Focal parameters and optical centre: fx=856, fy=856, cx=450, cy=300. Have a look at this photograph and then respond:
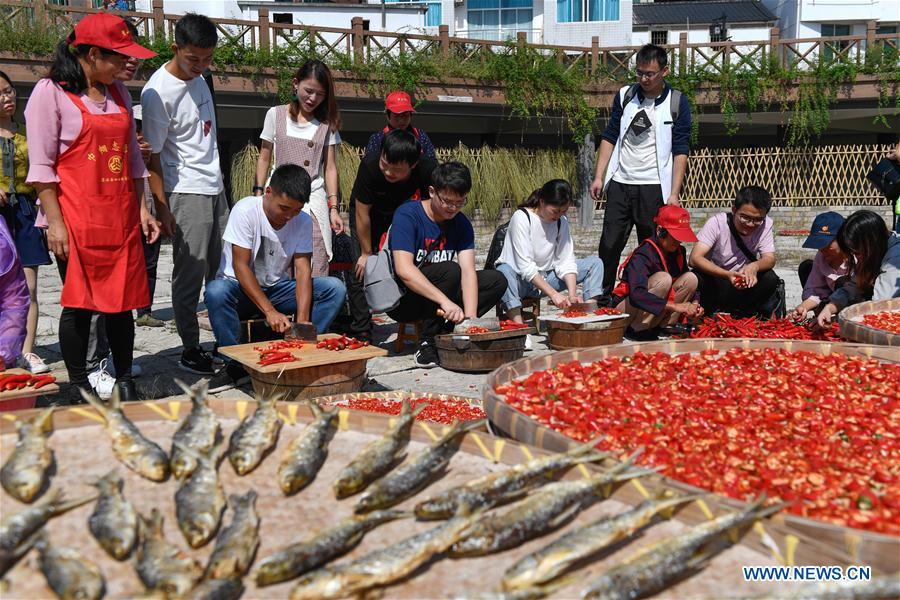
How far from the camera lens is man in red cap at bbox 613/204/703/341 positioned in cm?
648

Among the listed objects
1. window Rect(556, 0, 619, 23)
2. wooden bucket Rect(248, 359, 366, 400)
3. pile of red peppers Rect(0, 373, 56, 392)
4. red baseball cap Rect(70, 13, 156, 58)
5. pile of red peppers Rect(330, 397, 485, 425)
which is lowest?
pile of red peppers Rect(330, 397, 485, 425)

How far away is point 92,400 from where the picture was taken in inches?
112

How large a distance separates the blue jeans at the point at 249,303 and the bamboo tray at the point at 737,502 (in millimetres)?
1944

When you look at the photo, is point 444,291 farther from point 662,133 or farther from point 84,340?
point 662,133

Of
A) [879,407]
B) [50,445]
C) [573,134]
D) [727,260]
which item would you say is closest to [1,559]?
[50,445]

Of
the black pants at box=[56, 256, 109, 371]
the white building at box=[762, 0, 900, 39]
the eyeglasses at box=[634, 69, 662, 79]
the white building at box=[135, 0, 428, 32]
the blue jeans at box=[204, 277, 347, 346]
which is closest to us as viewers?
the black pants at box=[56, 256, 109, 371]

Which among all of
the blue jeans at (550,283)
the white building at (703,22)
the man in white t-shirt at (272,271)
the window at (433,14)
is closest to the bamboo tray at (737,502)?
the man in white t-shirt at (272,271)

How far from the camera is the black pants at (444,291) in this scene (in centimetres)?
601

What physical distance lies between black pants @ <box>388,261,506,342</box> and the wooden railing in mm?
10209

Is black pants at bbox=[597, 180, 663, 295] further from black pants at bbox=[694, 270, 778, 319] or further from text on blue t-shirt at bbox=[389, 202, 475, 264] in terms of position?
text on blue t-shirt at bbox=[389, 202, 475, 264]

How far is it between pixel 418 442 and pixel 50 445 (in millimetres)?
1178

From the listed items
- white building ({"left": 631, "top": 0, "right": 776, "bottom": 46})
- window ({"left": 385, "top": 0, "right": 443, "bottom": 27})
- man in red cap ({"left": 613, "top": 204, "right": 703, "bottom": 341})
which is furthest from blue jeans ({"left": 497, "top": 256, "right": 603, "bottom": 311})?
window ({"left": 385, "top": 0, "right": 443, "bottom": 27})

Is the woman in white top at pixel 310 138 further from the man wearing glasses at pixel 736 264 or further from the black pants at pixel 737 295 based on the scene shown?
the black pants at pixel 737 295

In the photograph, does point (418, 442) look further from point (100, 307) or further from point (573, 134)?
point (573, 134)
